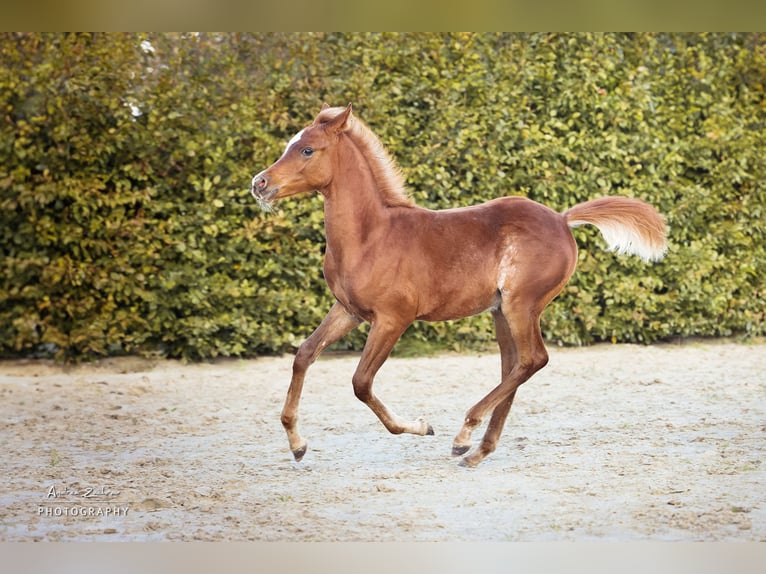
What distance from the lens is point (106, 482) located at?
4.82 m

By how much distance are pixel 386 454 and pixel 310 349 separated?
2.98 ft

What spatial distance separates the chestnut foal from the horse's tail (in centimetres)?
15

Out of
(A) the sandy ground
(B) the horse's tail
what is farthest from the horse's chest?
(B) the horse's tail

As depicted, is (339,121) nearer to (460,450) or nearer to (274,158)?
(460,450)

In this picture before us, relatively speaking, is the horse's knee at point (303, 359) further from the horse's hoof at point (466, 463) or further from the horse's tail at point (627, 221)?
the horse's tail at point (627, 221)

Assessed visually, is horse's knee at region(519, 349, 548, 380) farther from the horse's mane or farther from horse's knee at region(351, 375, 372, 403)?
the horse's mane

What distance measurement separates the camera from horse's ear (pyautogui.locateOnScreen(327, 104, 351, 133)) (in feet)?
15.1

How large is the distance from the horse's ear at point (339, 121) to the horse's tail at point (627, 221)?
4.06 ft

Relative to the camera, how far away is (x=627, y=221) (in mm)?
4898

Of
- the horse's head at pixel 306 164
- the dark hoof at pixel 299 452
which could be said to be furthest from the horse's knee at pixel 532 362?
the horse's head at pixel 306 164
